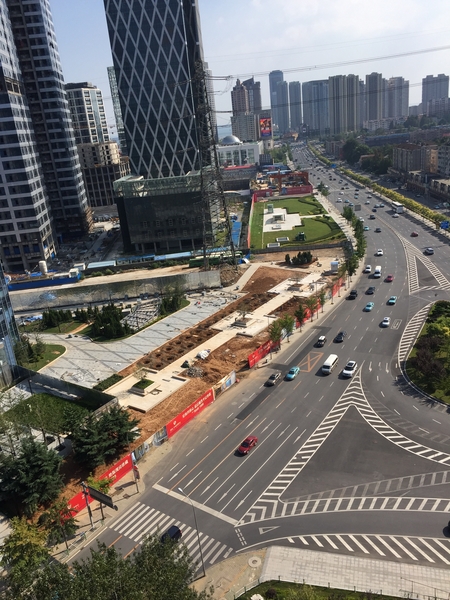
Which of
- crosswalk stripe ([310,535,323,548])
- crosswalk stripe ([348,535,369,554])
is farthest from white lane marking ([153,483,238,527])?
crosswalk stripe ([348,535,369,554])

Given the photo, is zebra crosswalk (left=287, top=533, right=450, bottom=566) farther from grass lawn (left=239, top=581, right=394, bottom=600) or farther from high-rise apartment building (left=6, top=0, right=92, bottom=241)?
high-rise apartment building (left=6, top=0, right=92, bottom=241)

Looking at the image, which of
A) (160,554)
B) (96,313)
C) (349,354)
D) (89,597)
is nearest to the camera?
(89,597)

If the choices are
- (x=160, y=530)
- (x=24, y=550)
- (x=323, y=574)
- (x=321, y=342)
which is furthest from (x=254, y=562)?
(x=321, y=342)

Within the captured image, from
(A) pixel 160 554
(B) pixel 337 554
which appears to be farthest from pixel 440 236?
(A) pixel 160 554

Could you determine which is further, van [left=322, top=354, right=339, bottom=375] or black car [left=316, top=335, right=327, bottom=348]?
black car [left=316, top=335, right=327, bottom=348]

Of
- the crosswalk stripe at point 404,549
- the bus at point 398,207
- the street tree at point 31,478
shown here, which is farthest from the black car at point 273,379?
the bus at point 398,207

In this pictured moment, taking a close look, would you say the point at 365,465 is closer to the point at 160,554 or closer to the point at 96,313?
the point at 160,554

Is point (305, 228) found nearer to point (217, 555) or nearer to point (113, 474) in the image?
point (113, 474)
